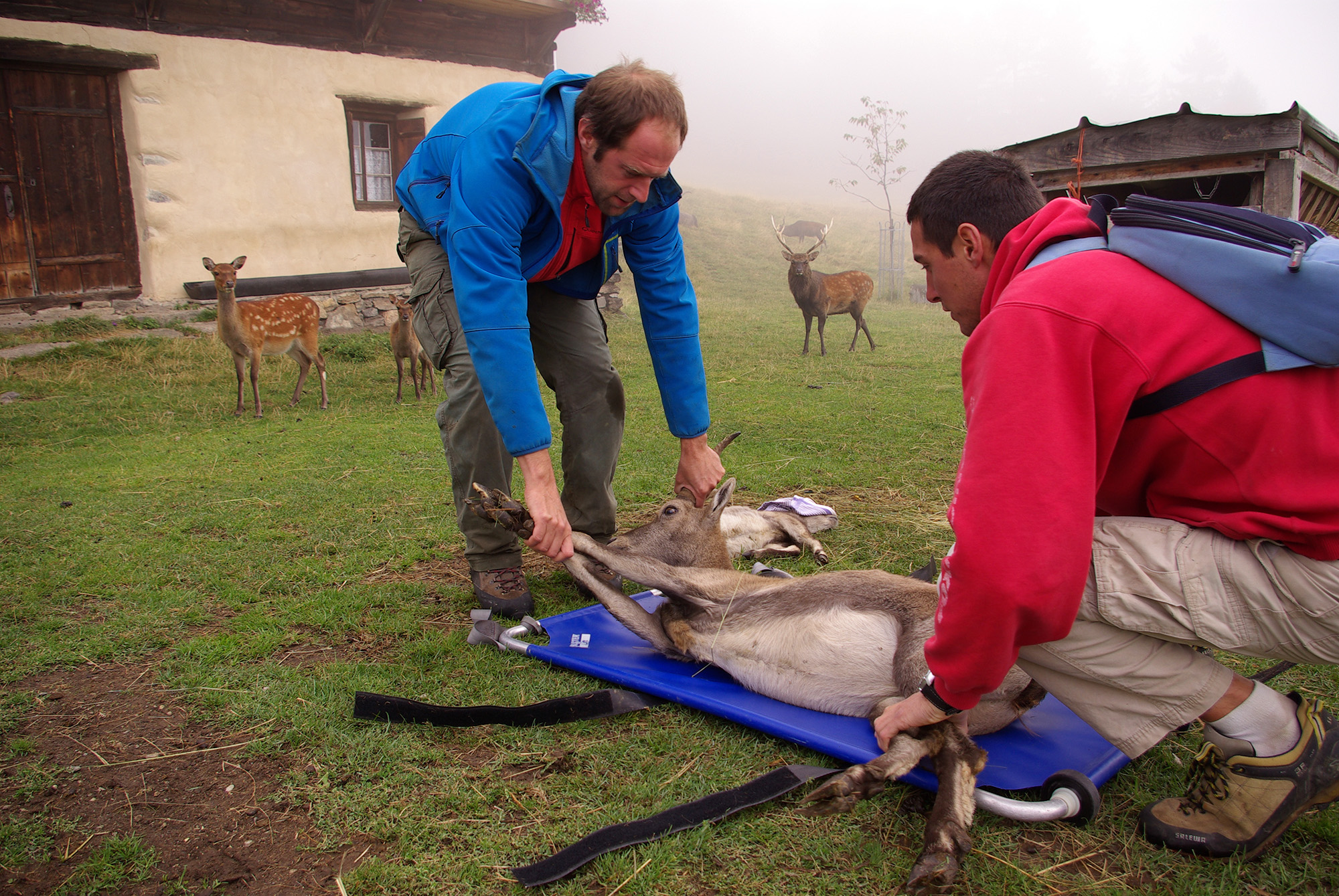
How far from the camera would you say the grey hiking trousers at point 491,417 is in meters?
3.16

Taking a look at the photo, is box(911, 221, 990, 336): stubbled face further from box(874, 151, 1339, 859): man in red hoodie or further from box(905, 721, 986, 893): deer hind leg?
box(905, 721, 986, 893): deer hind leg

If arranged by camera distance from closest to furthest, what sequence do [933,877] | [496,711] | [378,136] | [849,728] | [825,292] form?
[933,877], [849,728], [496,711], [825,292], [378,136]

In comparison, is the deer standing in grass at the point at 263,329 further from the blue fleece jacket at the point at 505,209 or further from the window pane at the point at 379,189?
the blue fleece jacket at the point at 505,209

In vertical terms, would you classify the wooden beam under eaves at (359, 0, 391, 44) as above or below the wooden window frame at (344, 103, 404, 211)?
above

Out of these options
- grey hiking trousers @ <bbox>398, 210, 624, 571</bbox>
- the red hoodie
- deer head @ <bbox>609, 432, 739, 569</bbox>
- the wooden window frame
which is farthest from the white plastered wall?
the red hoodie

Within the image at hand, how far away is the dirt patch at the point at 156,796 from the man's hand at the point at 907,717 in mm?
1243

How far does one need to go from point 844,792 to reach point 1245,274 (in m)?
1.33

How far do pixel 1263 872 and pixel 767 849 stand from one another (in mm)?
1073

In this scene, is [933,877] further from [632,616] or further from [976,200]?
[976,200]

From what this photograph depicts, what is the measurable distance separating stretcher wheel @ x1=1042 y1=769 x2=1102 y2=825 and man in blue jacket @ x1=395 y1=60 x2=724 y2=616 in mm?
1505

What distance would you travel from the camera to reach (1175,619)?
71.0 inches

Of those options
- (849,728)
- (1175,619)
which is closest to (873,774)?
(849,728)

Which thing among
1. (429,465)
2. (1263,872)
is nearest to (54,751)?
(1263,872)

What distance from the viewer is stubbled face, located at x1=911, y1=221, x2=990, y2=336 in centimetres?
205
